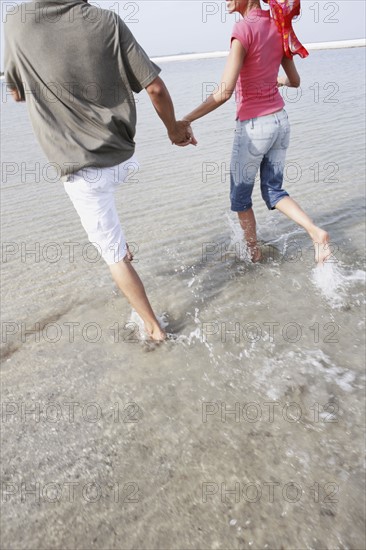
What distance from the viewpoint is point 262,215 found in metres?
4.98

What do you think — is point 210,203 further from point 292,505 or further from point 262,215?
point 292,505

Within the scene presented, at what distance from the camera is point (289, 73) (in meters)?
3.51

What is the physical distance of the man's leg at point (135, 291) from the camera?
281cm

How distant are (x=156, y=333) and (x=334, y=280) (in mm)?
1618

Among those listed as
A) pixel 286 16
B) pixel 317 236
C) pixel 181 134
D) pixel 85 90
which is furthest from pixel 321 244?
pixel 85 90

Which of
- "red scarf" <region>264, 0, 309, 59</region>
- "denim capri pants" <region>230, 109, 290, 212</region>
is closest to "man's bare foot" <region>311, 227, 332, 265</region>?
"denim capri pants" <region>230, 109, 290, 212</region>

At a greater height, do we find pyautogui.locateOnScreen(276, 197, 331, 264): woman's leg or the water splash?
pyautogui.locateOnScreen(276, 197, 331, 264): woman's leg

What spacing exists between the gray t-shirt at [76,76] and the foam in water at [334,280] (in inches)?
77.1

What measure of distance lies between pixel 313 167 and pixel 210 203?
2.12 m

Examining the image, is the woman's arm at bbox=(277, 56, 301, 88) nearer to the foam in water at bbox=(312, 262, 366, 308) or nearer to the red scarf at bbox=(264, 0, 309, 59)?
the red scarf at bbox=(264, 0, 309, 59)

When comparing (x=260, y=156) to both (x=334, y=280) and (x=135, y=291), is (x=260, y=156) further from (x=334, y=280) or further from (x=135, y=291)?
(x=135, y=291)

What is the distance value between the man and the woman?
73cm

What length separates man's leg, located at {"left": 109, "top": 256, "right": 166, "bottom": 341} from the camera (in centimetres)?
281

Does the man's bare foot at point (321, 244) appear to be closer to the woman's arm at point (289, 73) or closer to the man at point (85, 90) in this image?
the woman's arm at point (289, 73)
